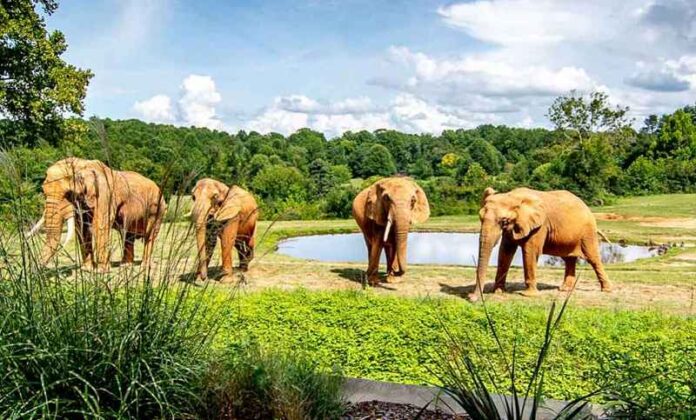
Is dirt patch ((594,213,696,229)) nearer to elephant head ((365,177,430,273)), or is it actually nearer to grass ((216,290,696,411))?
elephant head ((365,177,430,273))

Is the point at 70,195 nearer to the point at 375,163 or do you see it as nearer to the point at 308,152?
the point at 308,152

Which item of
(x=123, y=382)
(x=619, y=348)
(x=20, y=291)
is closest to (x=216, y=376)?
(x=123, y=382)

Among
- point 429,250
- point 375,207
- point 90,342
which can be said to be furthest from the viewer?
point 429,250

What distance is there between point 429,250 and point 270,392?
16607 millimetres

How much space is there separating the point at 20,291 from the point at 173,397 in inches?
36.5

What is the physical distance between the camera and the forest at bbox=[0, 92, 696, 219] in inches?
150

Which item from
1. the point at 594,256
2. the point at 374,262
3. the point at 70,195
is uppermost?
the point at 70,195

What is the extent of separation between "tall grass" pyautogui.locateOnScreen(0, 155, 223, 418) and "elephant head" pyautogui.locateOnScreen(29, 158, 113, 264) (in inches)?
10.9

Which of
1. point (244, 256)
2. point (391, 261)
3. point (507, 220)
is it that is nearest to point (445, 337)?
point (244, 256)

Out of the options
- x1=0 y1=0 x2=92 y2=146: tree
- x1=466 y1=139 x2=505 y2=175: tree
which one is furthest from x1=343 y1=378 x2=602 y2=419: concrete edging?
x1=466 y1=139 x2=505 y2=175: tree

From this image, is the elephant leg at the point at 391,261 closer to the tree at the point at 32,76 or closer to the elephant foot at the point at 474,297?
the elephant foot at the point at 474,297

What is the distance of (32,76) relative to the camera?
1458cm

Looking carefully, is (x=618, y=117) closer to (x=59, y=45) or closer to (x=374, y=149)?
(x=374, y=149)

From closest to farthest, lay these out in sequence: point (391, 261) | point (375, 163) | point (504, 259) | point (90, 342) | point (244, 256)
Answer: point (90, 342) → point (244, 256) → point (504, 259) → point (391, 261) → point (375, 163)
